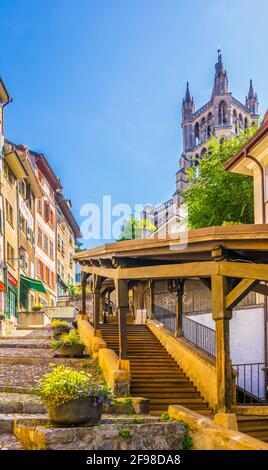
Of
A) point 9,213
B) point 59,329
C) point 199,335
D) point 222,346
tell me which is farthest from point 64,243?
point 222,346

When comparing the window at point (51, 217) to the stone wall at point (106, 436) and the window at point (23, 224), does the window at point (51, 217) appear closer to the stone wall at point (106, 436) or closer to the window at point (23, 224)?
the window at point (23, 224)

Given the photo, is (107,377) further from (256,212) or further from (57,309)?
(57,309)

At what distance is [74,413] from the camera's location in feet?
28.1

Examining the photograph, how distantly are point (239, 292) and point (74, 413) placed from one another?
3450 mm

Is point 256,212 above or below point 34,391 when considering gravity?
above

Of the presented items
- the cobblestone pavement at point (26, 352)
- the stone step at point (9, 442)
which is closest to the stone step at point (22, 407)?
the stone step at point (9, 442)

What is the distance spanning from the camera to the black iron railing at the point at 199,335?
18.6 meters

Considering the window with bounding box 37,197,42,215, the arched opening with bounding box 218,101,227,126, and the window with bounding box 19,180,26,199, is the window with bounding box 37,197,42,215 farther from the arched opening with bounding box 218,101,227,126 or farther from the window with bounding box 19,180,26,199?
the arched opening with bounding box 218,101,227,126

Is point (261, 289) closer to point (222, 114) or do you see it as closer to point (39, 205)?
point (39, 205)

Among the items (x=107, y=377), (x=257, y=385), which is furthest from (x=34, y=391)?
(x=257, y=385)

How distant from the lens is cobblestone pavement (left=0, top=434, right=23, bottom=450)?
27.2ft

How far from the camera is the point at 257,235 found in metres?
9.45

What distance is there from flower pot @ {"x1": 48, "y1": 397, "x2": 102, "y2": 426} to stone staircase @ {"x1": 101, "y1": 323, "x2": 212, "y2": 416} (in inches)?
160
